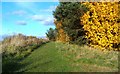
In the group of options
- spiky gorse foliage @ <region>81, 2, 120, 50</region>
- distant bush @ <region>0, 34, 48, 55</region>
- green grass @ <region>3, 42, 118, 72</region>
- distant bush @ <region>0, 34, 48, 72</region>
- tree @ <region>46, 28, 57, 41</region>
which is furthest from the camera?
tree @ <region>46, 28, 57, 41</region>

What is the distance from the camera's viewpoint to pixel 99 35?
14.2 meters

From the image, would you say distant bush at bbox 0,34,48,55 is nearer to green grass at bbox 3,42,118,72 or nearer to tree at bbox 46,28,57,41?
green grass at bbox 3,42,118,72

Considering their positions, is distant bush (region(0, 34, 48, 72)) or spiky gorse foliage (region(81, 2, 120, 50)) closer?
distant bush (region(0, 34, 48, 72))

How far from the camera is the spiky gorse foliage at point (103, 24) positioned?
13.6 m

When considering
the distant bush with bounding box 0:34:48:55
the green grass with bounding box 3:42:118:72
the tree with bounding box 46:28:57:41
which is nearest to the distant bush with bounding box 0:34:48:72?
the distant bush with bounding box 0:34:48:55

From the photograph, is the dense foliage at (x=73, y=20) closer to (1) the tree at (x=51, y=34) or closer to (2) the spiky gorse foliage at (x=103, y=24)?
(2) the spiky gorse foliage at (x=103, y=24)

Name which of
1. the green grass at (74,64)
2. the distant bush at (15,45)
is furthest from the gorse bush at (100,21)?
the distant bush at (15,45)

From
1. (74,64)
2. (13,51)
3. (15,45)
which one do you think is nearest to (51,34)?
(15,45)

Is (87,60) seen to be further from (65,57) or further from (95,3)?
(95,3)

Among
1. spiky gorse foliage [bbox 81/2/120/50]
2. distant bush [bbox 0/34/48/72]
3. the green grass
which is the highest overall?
spiky gorse foliage [bbox 81/2/120/50]

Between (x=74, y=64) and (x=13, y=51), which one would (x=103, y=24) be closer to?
(x=74, y=64)

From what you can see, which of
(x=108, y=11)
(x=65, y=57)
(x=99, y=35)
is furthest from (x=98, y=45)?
(x=65, y=57)

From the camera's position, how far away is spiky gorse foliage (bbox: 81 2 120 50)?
13.6 meters

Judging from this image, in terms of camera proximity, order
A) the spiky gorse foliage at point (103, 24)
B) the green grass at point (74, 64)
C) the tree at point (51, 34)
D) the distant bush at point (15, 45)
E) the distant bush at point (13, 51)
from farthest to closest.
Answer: the tree at point (51, 34), the distant bush at point (15, 45), the spiky gorse foliage at point (103, 24), the distant bush at point (13, 51), the green grass at point (74, 64)
